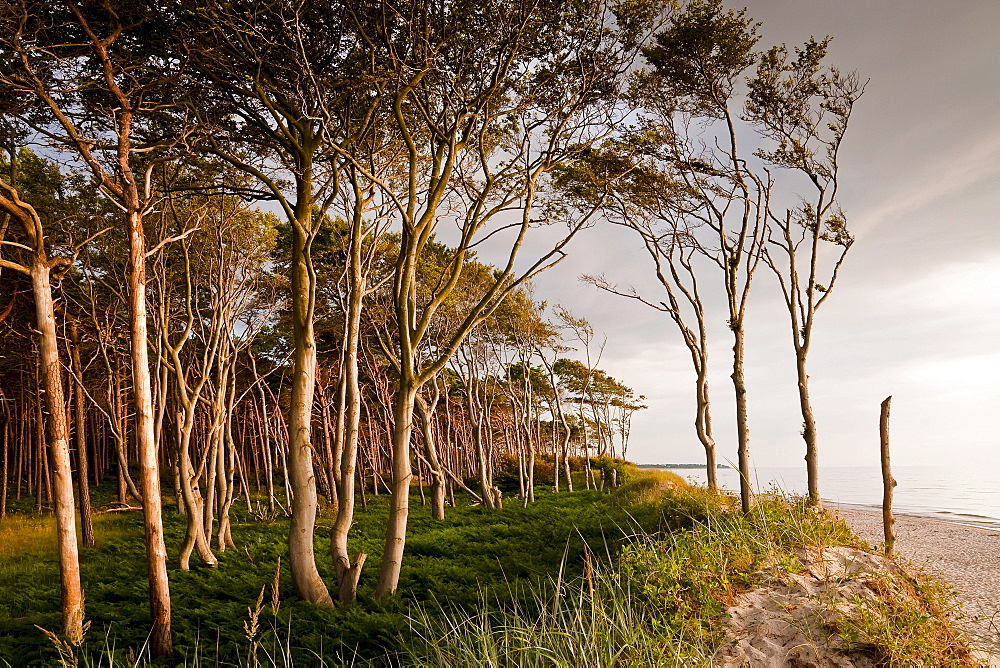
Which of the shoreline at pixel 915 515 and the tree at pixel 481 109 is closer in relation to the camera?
the tree at pixel 481 109

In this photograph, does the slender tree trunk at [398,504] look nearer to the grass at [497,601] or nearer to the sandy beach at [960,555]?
the grass at [497,601]

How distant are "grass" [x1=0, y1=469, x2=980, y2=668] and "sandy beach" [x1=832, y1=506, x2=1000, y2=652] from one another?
5.63 feet

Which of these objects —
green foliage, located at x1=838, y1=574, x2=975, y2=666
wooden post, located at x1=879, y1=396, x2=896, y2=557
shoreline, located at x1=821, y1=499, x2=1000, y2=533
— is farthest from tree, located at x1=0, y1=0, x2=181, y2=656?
shoreline, located at x1=821, y1=499, x2=1000, y2=533

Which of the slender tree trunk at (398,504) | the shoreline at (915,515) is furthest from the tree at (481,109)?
the shoreline at (915,515)

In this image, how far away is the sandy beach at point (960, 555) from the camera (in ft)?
31.1

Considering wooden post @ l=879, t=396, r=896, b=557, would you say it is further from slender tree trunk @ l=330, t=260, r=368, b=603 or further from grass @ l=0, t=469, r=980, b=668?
slender tree trunk @ l=330, t=260, r=368, b=603

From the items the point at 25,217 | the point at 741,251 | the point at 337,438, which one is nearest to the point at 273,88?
the point at 25,217

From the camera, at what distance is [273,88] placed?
7898mm

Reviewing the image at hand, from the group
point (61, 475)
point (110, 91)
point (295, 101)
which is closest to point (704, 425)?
point (295, 101)

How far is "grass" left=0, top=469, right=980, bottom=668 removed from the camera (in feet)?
15.6

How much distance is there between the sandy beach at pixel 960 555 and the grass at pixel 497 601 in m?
1.72

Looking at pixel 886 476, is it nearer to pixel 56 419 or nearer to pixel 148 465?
pixel 148 465

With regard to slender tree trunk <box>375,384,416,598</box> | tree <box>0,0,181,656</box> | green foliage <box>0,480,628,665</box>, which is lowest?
green foliage <box>0,480,628,665</box>

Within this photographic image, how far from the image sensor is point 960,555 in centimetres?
1531
